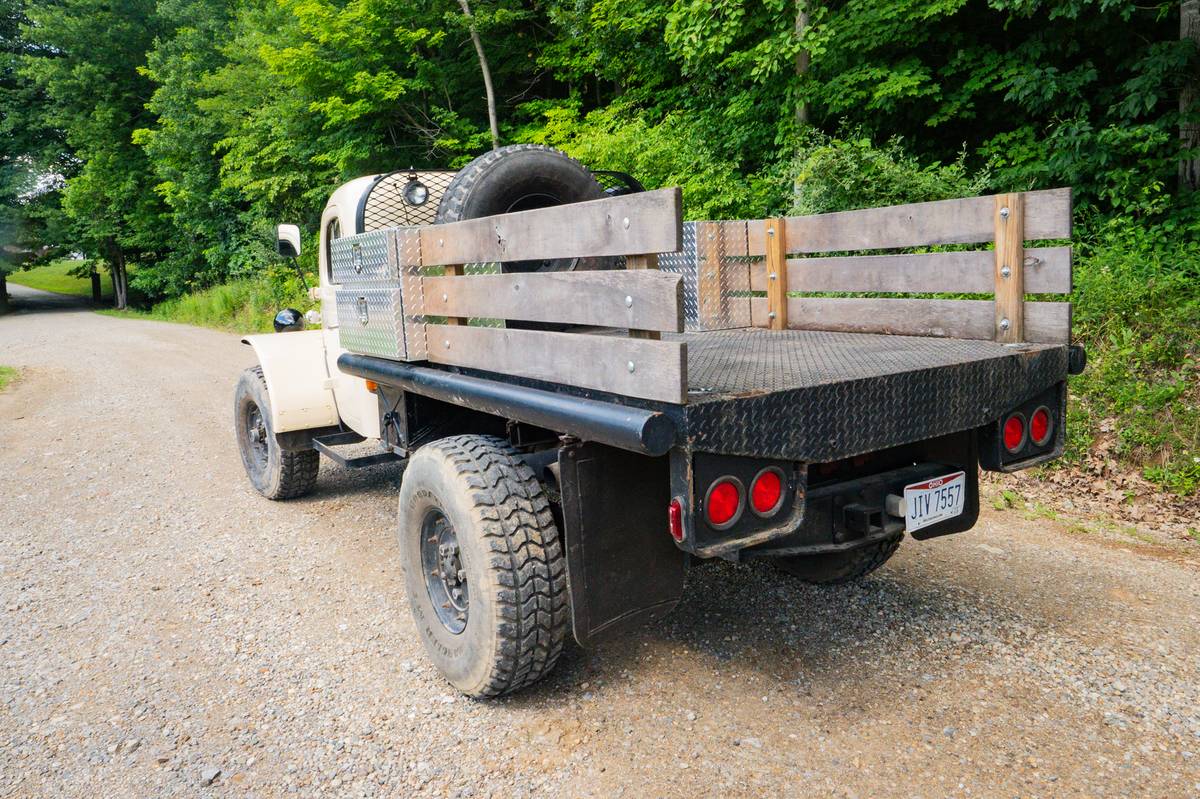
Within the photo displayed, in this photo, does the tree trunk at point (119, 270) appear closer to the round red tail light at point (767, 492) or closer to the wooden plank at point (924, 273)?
the wooden plank at point (924, 273)

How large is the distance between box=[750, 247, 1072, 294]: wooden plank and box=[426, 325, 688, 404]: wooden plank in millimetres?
1908

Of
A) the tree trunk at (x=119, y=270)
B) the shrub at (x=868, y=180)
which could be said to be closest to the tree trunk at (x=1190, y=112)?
the shrub at (x=868, y=180)

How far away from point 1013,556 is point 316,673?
3.45 metres

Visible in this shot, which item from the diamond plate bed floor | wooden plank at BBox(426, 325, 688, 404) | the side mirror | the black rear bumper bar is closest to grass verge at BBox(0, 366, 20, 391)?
the side mirror

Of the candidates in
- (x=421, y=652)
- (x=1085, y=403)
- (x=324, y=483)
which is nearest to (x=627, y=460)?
(x=421, y=652)

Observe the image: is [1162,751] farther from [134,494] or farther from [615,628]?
[134,494]

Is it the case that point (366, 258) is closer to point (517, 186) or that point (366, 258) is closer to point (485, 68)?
point (517, 186)

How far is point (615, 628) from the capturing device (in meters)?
2.66

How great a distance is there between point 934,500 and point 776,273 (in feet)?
6.33

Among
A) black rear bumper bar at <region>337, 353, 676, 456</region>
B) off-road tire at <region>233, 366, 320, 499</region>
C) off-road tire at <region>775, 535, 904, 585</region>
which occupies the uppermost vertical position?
black rear bumper bar at <region>337, 353, 676, 456</region>

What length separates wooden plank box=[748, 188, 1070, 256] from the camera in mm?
3312

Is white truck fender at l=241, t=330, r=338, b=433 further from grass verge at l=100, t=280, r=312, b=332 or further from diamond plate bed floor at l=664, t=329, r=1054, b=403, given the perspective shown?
grass verge at l=100, t=280, r=312, b=332

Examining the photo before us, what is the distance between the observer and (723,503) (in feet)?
7.77

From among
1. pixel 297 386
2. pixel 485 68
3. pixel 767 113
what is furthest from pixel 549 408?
pixel 485 68
